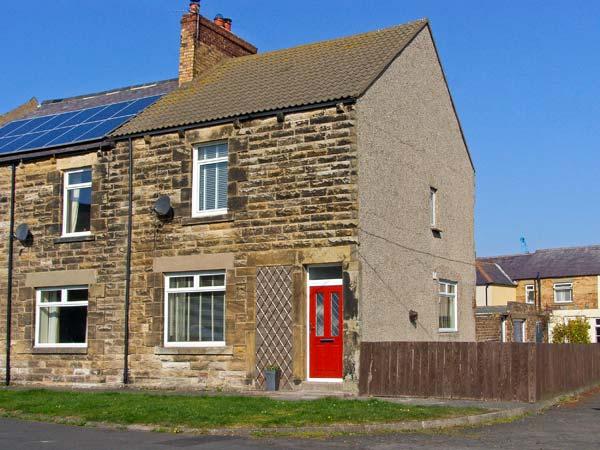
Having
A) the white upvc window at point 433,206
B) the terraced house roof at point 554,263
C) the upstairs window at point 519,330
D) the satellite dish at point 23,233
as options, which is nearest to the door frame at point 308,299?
the white upvc window at point 433,206

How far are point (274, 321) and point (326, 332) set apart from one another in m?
1.22

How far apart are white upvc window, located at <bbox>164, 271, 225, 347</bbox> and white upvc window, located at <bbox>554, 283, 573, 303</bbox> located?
136 feet

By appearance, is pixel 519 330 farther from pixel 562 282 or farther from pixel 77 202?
pixel 77 202

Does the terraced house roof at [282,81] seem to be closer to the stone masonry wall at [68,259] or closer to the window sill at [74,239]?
the stone masonry wall at [68,259]

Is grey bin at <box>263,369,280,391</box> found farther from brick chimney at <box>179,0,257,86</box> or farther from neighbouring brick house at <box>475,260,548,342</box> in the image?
neighbouring brick house at <box>475,260,548,342</box>

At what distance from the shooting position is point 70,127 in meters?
23.7

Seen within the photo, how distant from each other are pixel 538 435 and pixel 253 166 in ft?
32.1

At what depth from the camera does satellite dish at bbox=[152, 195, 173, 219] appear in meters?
20.1

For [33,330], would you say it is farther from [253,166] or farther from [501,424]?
[501,424]

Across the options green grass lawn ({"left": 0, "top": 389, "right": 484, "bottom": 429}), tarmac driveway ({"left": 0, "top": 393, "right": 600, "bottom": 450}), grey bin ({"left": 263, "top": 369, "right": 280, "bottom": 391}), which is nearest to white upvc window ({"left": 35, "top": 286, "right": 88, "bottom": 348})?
green grass lawn ({"left": 0, "top": 389, "right": 484, "bottom": 429})

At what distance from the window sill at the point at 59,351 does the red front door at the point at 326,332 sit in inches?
258

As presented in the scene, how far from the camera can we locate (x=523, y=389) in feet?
51.9

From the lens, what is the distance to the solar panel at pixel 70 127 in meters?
22.3

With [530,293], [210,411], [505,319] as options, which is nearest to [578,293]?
[530,293]
